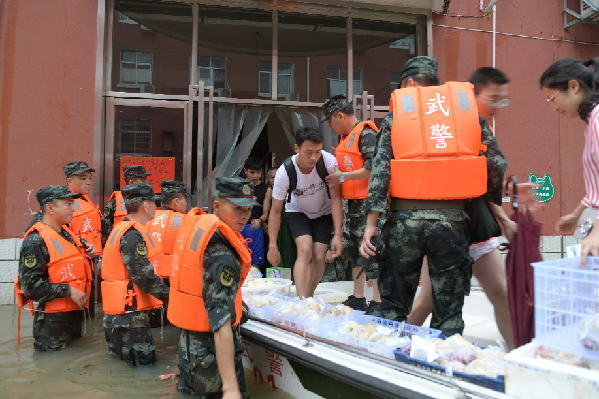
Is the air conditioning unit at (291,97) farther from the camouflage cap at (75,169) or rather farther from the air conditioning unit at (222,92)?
the camouflage cap at (75,169)

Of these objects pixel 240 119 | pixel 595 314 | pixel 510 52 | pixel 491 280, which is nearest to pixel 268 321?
pixel 491 280

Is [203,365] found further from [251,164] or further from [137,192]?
[251,164]

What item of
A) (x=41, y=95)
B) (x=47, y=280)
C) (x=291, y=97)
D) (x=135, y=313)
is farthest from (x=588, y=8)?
(x=47, y=280)

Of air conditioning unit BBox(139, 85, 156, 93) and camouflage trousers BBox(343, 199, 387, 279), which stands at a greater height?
air conditioning unit BBox(139, 85, 156, 93)

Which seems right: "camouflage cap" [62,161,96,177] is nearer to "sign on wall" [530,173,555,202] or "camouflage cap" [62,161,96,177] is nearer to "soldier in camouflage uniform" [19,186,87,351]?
"soldier in camouflage uniform" [19,186,87,351]

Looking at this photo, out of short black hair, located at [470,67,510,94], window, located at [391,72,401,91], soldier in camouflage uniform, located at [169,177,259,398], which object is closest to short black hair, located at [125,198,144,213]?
soldier in camouflage uniform, located at [169,177,259,398]

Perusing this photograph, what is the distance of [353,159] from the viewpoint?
4.34 meters

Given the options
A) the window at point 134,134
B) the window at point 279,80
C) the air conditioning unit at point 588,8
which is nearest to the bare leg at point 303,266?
the window at point 134,134

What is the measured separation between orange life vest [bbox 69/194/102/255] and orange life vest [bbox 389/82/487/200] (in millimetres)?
4047

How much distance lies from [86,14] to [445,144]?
5.79 meters

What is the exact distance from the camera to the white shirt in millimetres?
4488

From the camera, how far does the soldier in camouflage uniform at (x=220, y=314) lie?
2.60m

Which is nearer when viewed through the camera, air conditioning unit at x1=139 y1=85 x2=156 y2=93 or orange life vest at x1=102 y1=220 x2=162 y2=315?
orange life vest at x1=102 y1=220 x2=162 y2=315

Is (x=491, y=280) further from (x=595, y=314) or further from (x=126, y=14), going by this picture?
(x=126, y=14)
